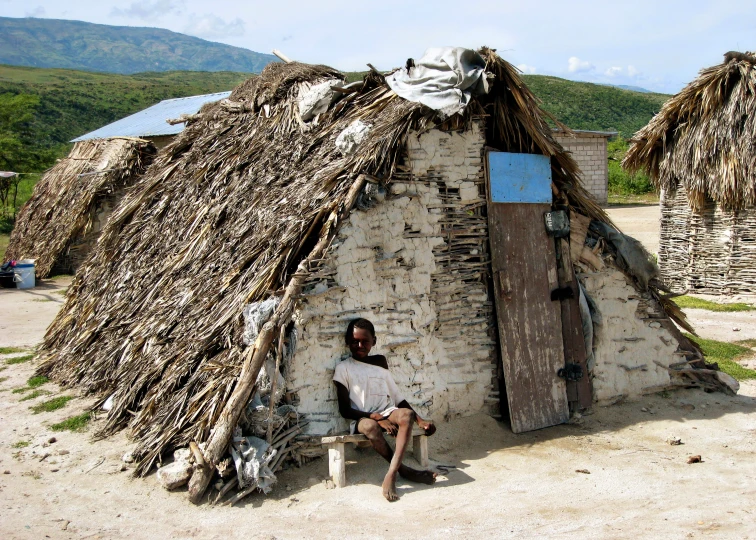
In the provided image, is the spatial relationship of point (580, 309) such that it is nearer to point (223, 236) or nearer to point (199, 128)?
point (223, 236)

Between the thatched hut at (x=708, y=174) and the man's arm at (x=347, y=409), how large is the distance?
27.6 ft

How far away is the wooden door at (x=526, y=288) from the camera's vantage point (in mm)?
5891

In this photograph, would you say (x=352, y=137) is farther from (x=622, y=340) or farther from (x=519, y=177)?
(x=622, y=340)

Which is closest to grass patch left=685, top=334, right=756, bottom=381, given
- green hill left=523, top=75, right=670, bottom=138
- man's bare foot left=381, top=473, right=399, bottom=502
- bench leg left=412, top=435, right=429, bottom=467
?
bench leg left=412, top=435, right=429, bottom=467

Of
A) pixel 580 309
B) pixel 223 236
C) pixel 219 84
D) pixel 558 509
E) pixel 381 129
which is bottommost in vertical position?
pixel 558 509

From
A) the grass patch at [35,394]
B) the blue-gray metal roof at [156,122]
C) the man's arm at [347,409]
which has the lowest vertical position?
the grass patch at [35,394]

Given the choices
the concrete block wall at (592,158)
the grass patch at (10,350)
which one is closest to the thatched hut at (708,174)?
the grass patch at (10,350)

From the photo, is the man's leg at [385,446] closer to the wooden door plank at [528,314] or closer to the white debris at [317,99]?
the wooden door plank at [528,314]

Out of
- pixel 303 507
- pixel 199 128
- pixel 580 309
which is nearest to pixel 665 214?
pixel 580 309

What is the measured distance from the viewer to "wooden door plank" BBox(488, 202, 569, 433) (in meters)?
5.89

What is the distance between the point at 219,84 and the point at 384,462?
79.5 meters

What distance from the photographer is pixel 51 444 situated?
5773 millimetres

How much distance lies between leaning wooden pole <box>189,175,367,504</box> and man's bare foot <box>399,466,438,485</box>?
3.92ft

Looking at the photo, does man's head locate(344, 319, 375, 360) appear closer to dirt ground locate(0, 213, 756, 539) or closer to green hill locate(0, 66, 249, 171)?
dirt ground locate(0, 213, 756, 539)
